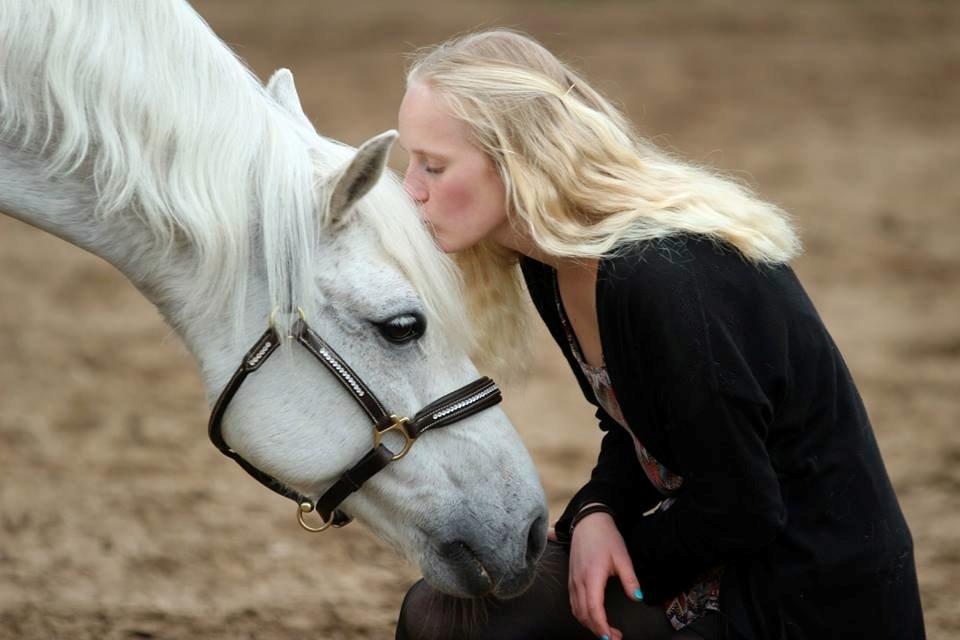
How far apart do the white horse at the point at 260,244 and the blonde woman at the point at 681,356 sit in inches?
5.7

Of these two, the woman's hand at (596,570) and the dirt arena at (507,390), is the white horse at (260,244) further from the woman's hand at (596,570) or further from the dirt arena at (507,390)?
the dirt arena at (507,390)

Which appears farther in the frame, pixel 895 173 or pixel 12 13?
pixel 895 173

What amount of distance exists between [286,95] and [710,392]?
961mm

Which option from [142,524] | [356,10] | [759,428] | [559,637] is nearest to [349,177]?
[759,428]

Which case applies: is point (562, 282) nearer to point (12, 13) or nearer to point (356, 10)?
point (12, 13)

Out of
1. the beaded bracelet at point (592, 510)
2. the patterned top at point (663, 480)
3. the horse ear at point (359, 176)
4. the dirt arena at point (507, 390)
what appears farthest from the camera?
the dirt arena at point (507, 390)

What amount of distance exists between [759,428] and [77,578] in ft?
7.38

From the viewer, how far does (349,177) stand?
184cm

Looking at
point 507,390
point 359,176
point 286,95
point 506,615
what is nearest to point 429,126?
point 359,176

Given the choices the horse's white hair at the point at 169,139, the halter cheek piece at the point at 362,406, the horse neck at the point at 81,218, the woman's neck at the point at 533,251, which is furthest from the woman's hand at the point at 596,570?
the horse neck at the point at 81,218

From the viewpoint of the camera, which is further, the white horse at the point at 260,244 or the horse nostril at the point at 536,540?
the horse nostril at the point at 536,540

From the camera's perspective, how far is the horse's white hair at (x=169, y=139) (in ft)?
6.13

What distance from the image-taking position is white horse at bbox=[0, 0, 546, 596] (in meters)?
1.88

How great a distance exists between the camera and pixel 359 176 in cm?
185
